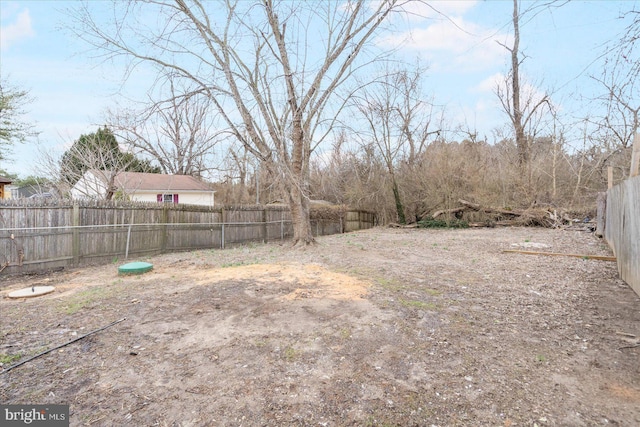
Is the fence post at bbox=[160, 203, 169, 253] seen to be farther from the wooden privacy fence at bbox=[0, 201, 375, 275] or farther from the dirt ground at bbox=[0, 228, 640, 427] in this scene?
the dirt ground at bbox=[0, 228, 640, 427]

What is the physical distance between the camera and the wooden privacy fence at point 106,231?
6.92 m

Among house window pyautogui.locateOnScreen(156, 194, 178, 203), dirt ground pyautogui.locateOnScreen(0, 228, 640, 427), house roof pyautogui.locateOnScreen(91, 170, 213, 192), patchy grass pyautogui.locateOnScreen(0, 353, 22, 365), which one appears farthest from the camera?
house window pyautogui.locateOnScreen(156, 194, 178, 203)

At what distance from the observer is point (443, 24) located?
7.02 meters

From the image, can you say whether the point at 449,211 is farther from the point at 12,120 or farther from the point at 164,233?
the point at 12,120

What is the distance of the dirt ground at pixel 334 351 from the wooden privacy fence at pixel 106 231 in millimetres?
2880

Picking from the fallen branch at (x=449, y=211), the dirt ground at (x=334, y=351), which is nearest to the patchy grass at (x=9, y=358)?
the dirt ground at (x=334, y=351)

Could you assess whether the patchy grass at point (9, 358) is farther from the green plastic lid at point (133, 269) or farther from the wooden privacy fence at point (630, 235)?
the wooden privacy fence at point (630, 235)

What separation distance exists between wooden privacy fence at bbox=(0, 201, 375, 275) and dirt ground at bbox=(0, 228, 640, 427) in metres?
2.88

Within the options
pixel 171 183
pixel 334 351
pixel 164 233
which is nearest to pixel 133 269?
pixel 164 233

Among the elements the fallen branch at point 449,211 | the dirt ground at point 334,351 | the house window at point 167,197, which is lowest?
the dirt ground at point 334,351

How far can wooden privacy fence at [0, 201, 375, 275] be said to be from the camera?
6.92 metres

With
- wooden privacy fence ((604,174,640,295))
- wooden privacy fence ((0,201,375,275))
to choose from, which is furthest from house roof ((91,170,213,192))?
wooden privacy fence ((604,174,640,295))

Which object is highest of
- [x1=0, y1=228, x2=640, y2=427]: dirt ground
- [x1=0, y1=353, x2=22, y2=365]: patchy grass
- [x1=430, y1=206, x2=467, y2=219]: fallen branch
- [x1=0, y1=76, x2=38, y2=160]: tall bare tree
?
[x1=0, y1=76, x2=38, y2=160]: tall bare tree

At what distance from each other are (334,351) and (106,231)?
24.9ft
